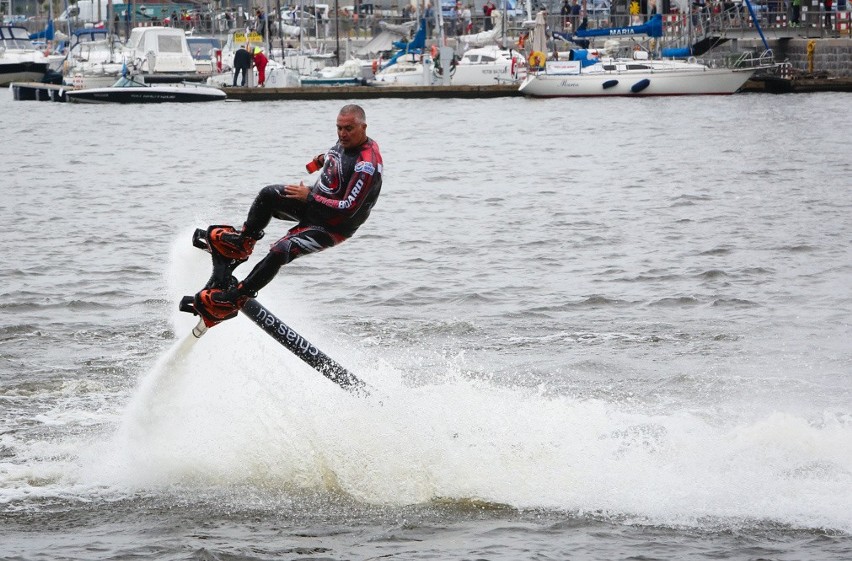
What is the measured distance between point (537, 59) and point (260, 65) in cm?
1154

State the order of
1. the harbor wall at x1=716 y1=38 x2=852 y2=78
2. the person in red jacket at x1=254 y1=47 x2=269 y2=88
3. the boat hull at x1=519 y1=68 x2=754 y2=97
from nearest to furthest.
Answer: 1. the harbor wall at x1=716 y1=38 x2=852 y2=78
2. the boat hull at x1=519 y1=68 x2=754 y2=97
3. the person in red jacket at x1=254 y1=47 x2=269 y2=88

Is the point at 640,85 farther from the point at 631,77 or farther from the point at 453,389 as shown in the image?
the point at 453,389

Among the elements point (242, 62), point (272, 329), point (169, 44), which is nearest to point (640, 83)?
point (242, 62)

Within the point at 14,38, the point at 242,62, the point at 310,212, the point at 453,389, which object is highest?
the point at 14,38

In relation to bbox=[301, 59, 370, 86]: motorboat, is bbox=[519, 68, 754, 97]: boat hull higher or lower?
lower

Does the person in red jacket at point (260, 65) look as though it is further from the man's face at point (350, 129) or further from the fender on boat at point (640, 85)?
the man's face at point (350, 129)

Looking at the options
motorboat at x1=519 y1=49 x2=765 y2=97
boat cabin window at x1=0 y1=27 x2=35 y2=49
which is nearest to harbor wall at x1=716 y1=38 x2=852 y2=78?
motorboat at x1=519 y1=49 x2=765 y2=97

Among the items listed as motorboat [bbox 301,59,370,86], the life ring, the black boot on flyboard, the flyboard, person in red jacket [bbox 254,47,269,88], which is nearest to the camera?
the black boot on flyboard

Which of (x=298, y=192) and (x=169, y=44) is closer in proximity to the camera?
(x=298, y=192)

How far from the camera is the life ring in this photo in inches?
2064

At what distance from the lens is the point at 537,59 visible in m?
52.6

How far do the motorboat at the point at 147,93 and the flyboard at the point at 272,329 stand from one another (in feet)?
141

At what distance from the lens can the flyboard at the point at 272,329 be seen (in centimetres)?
984

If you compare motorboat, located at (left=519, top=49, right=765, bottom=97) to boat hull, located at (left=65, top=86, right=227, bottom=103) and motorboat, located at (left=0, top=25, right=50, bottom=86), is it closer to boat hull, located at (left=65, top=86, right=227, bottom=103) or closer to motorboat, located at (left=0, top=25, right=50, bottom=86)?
boat hull, located at (left=65, top=86, right=227, bottom=103)
